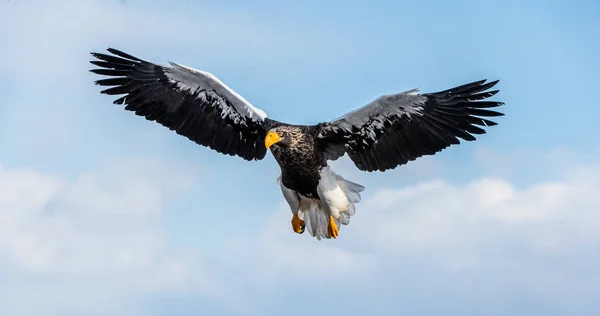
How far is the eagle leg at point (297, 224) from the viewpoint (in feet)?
53.6

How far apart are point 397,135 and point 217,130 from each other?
2592 millimetres

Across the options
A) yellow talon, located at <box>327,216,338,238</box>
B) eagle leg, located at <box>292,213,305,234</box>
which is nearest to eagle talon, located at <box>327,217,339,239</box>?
yellow talon, located at <box>327,216,338,238</box>

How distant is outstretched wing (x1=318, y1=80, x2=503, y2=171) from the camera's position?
619 inches

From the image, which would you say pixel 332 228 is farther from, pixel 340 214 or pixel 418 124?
pixel 418 124

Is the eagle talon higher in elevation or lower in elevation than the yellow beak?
lower

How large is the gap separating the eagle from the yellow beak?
2cm

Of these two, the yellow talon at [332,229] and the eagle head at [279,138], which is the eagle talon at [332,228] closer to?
the yellow talon at [332,229]

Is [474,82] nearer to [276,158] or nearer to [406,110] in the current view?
[406,110]

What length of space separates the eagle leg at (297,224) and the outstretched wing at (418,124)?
46.4 inches

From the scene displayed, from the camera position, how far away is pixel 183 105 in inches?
642

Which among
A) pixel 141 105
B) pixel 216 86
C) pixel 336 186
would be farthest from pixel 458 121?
pixel 141 105

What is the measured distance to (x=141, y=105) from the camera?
53.5 ft

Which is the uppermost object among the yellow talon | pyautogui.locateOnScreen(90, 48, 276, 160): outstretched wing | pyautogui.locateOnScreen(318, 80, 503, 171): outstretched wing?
pyautogui.locateOnScreen(90, 48, 276, 160): outstretched wing

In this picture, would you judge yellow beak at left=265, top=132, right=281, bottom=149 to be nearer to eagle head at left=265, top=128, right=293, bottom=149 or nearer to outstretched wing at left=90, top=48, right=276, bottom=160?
eagle head at left=265, top=128, right=293, bottom=149
